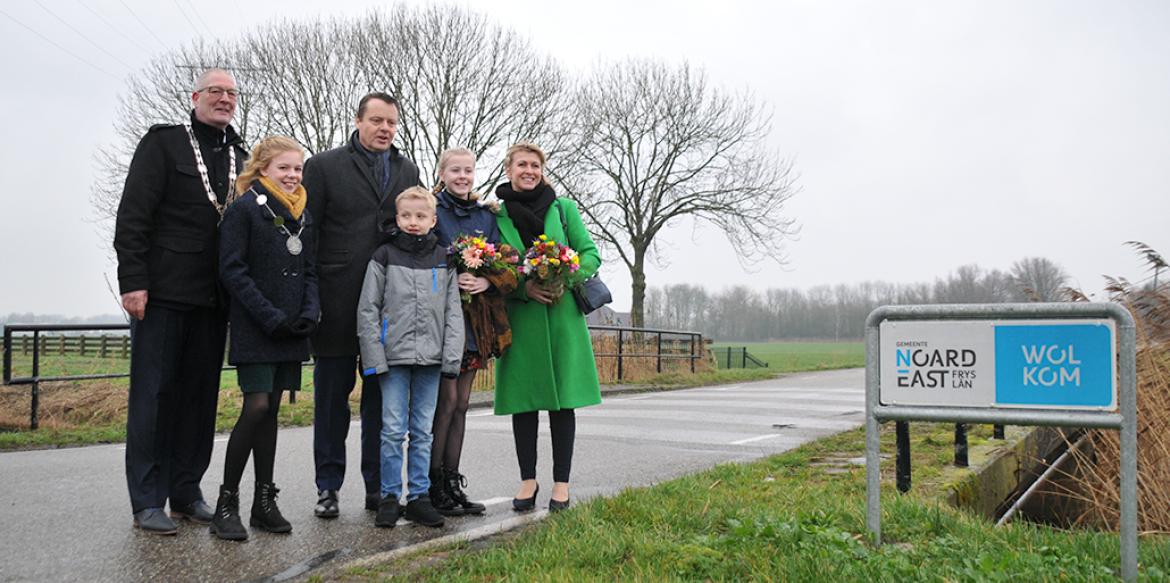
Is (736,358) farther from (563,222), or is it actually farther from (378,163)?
(378,163)

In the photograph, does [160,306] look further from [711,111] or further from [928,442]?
[711,111]

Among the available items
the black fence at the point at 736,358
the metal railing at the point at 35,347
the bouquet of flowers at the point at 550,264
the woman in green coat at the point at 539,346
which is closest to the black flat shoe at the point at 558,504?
the woman in green coat at the point at 539,346

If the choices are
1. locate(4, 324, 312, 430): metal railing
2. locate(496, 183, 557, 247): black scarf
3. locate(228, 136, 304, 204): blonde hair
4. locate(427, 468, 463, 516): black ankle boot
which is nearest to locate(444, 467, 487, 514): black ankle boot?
locate(427, 468, 463, 516): black ankle boot

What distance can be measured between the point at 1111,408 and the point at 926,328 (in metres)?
0.72

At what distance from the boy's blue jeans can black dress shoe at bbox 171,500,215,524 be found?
87 centimetres

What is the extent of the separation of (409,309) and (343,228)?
0.62 meters

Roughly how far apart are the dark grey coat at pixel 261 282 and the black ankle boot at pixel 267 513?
630 mm

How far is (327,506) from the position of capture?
187 inches

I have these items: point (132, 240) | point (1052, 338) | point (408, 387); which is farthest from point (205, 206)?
point (1052, 338)

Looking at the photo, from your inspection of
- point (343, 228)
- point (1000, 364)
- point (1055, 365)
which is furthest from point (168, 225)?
point (1055, 365)

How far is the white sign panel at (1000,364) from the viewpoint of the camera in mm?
3449

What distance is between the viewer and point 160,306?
441 cm

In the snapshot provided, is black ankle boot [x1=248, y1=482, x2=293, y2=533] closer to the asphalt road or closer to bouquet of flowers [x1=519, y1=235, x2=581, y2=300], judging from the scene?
the asphalt road

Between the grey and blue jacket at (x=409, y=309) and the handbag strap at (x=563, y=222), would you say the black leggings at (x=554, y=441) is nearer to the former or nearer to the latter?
the grey and blue jacket at (x=409, y=309)
